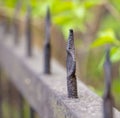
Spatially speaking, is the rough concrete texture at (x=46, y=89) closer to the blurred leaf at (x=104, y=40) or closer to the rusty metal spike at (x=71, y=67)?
the rusty metal spike at (x=71, y=67)

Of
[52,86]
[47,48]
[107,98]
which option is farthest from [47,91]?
[107,98]

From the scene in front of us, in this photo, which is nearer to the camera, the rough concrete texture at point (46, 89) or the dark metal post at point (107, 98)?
the dark metal post at point (107, 98)

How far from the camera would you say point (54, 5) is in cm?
198

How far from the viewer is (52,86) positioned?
1346mm

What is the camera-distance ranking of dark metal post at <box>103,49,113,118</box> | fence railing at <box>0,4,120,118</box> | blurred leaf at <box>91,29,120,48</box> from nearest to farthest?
dark metal post at <box>103,49,113,118</box>, fence railing at <box>0,4,120,118</box>, blurred leaf at <box>91,29,120,48</box>

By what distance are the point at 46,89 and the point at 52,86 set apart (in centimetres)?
2

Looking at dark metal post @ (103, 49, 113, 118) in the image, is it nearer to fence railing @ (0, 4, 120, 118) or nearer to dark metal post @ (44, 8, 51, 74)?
fence railing @ (0, 4, 120, 118)

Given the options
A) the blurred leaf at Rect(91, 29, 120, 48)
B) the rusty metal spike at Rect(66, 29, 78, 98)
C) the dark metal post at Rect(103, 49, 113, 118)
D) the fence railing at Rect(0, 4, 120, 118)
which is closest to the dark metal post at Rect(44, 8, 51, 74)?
the fence railing at Rect(0, 4, 120, 118)

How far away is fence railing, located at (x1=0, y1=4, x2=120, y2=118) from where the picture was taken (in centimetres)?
103

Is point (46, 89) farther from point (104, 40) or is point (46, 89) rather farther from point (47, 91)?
point (104, 40)

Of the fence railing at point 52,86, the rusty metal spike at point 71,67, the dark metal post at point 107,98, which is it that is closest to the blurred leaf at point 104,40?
the fence railing at point 52,86

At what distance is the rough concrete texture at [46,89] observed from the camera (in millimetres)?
1081

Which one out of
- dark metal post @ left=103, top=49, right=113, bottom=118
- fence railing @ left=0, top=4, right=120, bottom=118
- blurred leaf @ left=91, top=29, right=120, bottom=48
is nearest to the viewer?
dark metal post @ left=103, top=49, right=113, bottom=118

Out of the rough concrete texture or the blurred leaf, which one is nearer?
the rough concrete texture
